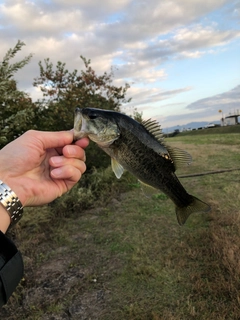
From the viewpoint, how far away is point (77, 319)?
167 inches

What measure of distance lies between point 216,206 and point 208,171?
13.5ft

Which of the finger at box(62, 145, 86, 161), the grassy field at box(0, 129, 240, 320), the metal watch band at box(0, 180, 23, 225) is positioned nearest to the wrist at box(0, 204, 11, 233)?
the metal watch band at box(0, 180, 23, 225)

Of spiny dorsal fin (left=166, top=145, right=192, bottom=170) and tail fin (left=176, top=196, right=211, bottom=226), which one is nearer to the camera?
spiny dorsal fin (left=166, top=145, right=192, bottom=170)

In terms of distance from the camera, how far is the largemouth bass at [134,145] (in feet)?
7.47

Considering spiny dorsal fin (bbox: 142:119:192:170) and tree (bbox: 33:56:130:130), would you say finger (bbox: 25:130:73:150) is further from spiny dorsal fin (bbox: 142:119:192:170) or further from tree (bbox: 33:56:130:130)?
tree (bbox: 33:56:130:130)

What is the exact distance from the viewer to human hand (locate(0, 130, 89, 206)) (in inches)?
99.1

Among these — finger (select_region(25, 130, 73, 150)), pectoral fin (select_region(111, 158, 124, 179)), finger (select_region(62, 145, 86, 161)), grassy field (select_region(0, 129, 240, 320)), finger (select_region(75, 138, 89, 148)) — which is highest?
finger (select_region(25, 130, 73, 150))

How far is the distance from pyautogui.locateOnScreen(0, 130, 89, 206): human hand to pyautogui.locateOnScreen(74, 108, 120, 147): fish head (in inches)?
10.1

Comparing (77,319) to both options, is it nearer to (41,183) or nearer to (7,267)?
(41,183)

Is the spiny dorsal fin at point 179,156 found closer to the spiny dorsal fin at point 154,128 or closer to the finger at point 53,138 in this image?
the spiny dorsal fin at point 154,128

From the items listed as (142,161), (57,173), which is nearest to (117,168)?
(142,161)

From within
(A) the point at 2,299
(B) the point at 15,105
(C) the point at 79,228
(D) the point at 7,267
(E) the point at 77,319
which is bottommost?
(E) the point at 77,319

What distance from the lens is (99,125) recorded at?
88.4 inches

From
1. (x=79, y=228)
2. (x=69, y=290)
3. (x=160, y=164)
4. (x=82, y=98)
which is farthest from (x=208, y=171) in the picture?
(x=160, y=164)
